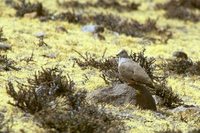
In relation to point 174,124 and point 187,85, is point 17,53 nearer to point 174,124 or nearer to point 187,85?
point 187,85

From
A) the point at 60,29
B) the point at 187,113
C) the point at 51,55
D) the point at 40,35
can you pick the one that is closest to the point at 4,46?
the point at 51,55

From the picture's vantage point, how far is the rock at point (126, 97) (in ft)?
20.9

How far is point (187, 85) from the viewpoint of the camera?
8.12 metres

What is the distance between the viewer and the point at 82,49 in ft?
31.8

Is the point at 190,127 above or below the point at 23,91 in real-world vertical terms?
below

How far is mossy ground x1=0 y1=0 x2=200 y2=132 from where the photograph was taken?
6039mm

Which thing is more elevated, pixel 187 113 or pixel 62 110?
pixel 62 110

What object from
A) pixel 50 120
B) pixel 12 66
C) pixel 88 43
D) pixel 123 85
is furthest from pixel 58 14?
pixel 50 120

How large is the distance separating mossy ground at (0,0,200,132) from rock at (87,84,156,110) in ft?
0.34

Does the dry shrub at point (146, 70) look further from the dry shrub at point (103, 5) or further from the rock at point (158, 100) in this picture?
the dry shrub at point (103, 5)

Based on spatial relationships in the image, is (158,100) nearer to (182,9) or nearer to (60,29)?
(60,29)

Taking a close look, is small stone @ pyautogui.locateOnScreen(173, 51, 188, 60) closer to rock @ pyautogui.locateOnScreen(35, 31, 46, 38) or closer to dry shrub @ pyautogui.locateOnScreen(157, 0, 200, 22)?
rock @ pyautogui.locateOnScreen(35, 31, 46, 38)

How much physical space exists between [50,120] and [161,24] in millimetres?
8592

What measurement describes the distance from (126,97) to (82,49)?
341cm
